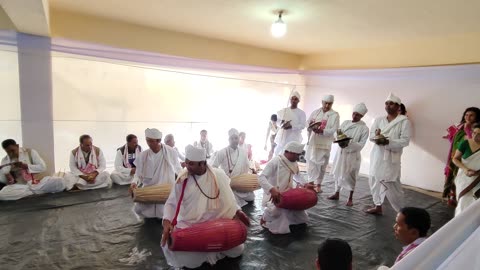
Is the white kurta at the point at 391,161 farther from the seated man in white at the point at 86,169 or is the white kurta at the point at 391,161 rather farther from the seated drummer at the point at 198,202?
the seated man in white at the point at 86,169

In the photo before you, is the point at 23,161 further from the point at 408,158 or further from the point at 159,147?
the point at 408,158

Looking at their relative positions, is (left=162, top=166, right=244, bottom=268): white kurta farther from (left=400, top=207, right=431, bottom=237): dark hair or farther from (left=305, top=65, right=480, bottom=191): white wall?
(left=305, top=65, right=480, bottom=191): white wall

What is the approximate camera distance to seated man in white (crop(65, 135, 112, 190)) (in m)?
4.47

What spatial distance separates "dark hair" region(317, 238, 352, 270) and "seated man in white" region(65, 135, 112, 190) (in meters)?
4.04

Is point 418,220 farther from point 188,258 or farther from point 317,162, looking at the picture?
point 317,162

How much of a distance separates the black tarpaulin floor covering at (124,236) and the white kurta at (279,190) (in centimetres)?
11

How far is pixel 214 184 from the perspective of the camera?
2.63m

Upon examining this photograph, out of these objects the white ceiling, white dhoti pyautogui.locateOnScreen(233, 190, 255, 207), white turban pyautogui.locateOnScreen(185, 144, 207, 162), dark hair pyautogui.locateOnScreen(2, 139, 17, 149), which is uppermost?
the white ceiling

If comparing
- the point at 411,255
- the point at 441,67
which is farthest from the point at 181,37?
the point at 411,255

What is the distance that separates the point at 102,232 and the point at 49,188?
167 centimetres

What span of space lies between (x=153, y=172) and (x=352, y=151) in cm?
265

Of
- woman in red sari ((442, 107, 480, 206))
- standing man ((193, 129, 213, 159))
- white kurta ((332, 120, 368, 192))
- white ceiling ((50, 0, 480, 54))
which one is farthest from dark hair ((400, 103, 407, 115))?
standing man ((193, 129, 213, 159))

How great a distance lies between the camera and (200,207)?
8.52 ft

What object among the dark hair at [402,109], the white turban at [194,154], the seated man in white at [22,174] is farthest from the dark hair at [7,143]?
the dark hair at [402,109]
